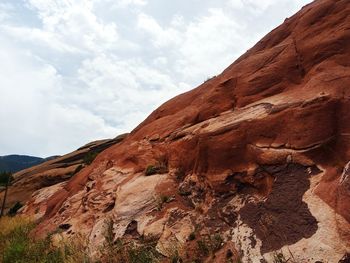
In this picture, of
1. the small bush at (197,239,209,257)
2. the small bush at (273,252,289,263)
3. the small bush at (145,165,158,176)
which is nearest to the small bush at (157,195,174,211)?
the small bush at (145,165,158,176)

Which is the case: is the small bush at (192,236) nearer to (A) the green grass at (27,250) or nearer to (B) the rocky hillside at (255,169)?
(B) the rocky hillside at (255,169)

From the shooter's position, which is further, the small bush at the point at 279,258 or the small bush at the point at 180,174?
the small bush at the point at 180,174

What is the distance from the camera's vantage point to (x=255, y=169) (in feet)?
31.1

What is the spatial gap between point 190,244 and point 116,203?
4.70 m

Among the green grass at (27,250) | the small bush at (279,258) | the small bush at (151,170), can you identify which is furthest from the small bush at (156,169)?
the small bush at (279,258)

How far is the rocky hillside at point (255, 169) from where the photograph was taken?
7.51 metres

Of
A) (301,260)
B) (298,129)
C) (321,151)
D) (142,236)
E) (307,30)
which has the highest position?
(307,30)

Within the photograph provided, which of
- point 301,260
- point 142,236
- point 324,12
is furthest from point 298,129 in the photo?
point 324,12

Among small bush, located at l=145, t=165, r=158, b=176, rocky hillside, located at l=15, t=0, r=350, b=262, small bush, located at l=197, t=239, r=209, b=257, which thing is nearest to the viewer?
rocky hillside, located at l=15, t=0, r=350, b=262

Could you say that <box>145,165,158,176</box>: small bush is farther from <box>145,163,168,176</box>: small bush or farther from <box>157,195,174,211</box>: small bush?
<box>157,195,174,211</box>: small bush

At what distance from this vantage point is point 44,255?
39.0 feet

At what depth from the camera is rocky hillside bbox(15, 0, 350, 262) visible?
7.51 m

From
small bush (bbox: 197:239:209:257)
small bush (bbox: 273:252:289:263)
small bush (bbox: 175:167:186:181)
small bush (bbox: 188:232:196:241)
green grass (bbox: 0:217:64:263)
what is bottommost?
small bush (bbox: 273:252:289:263)

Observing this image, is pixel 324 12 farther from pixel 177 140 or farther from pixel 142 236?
pixel 142 236
